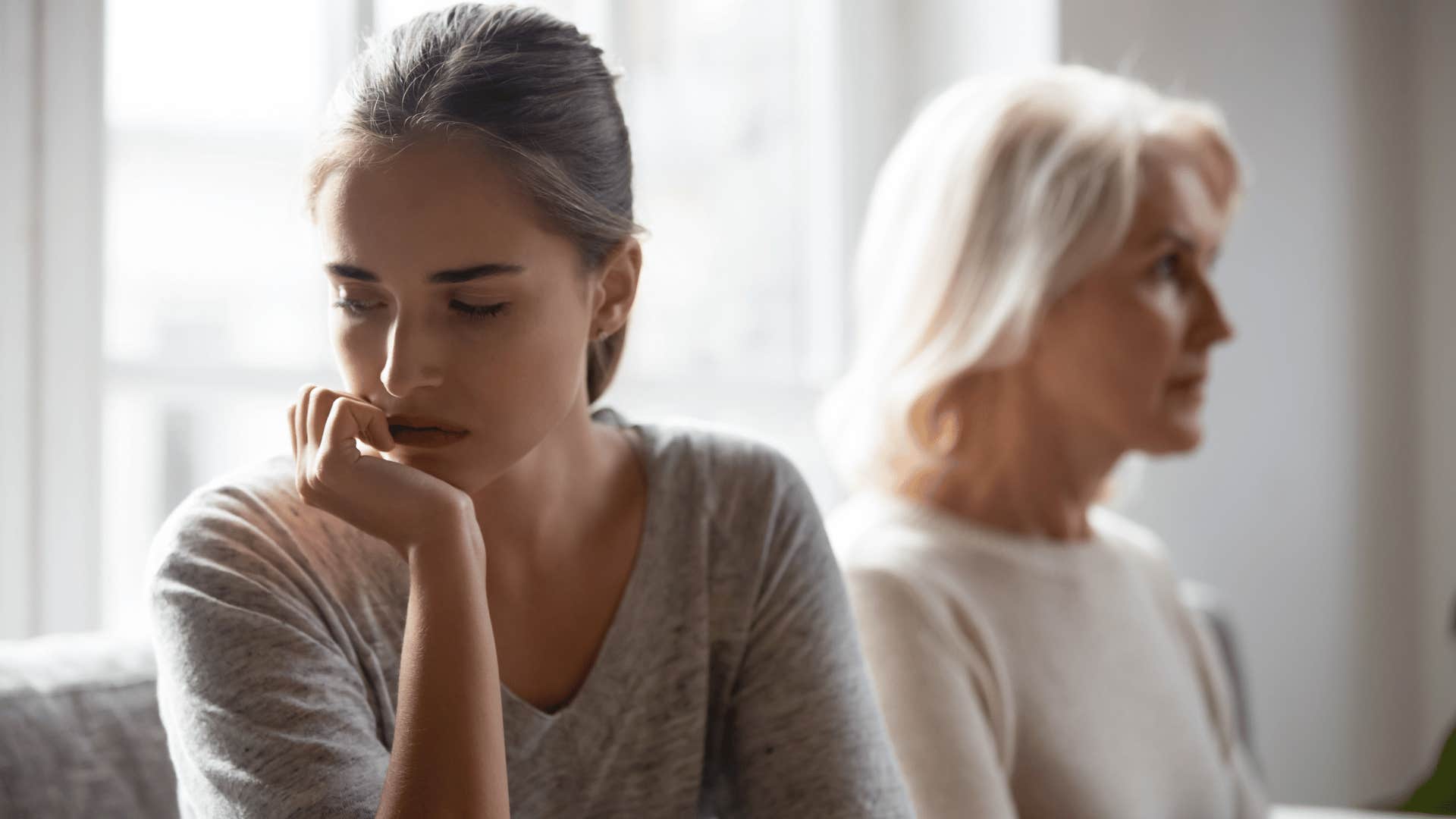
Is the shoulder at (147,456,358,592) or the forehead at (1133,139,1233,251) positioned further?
the forehead at (1133,139,1233,251)

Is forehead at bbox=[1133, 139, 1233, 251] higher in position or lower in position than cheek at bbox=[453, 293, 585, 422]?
higher

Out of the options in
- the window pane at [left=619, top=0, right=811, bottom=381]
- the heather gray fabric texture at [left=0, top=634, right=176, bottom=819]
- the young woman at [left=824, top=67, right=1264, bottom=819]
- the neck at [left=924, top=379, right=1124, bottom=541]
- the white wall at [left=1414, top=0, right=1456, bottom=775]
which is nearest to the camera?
the heather gray fabric texture at [left=0, top=634, right=176, bottom=819]

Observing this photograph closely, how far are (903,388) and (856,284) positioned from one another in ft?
0.67

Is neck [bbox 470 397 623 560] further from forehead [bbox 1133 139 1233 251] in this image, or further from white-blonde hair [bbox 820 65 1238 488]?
forehead [bbox 1133 139 1233 251]

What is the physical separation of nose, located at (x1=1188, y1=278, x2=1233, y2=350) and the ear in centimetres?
81

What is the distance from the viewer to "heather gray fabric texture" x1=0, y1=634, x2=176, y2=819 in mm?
1026

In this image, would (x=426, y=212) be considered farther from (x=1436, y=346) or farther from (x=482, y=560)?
(x=1436, y=346)

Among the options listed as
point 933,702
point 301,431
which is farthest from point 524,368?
point 933,702

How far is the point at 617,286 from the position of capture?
40.5 inches

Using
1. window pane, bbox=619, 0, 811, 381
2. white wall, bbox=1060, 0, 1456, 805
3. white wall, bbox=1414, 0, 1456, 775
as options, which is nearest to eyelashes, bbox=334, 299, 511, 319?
window pane, bbox=619, 0, 811, 381

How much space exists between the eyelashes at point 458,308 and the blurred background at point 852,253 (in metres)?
0.98

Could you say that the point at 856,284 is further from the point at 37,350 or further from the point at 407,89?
the point at 37,350

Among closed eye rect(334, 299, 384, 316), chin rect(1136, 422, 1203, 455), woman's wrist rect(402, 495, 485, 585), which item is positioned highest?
closed eye rect(334, 299, 384, 316)

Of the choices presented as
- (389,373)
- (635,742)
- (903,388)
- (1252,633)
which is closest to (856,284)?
(903,388)
